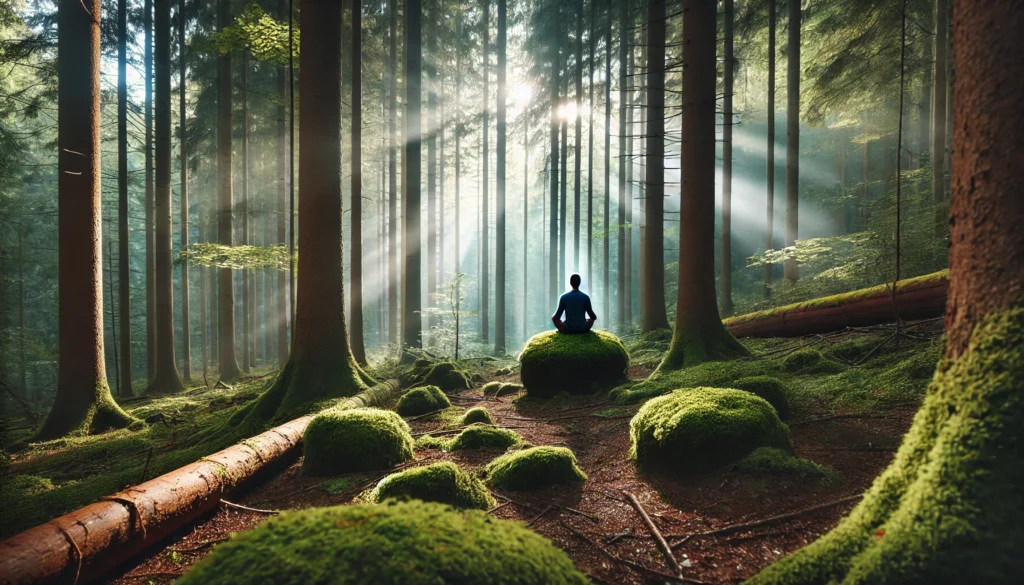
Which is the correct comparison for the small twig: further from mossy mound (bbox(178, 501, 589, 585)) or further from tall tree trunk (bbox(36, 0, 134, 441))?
tall tree trunk (bbox(36, 0, 134, 441))

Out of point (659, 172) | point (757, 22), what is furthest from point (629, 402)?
point (757, 22)

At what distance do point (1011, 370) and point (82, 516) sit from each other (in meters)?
5.37

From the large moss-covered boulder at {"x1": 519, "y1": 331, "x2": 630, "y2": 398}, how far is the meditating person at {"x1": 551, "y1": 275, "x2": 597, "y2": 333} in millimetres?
309

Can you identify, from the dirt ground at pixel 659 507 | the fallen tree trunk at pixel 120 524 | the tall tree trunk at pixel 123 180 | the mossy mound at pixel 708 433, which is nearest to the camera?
the fallen tree trunk at pixel 120 524

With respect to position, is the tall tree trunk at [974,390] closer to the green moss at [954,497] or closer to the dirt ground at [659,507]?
the green moss at [954,497]

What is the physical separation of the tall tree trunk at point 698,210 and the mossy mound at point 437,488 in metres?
5.29

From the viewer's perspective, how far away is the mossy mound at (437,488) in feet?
11.7

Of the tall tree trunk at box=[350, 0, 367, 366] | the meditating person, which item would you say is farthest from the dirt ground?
the tall tree trunk at box=[350, 0, 367, 366]

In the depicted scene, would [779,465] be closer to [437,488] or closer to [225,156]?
[437,488]

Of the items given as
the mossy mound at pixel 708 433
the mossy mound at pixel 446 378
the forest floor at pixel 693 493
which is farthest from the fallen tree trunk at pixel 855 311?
the mossy mound at pixel 446 378

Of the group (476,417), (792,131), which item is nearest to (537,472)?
(476,417)

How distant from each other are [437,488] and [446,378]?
280 inches

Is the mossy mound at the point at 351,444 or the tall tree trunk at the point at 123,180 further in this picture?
the tall tree trunk at the point at 123,180

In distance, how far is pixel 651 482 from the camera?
401 centimetres
